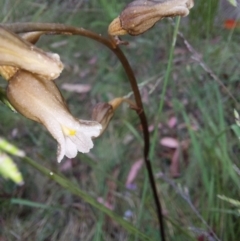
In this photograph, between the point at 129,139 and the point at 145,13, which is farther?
Result: the point at 129,139

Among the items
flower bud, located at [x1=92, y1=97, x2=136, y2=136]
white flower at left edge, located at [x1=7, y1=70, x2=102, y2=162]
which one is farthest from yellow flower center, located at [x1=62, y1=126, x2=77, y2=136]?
flower bud, located at [x1=92, y1=97, x2=136, y2=136]

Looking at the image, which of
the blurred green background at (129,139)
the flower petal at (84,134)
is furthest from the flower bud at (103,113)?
the blurred green background at (129,139)

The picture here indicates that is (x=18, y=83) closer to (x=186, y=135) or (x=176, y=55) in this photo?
(x=186, y=135)

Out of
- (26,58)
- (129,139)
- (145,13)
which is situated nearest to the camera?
(26,58)

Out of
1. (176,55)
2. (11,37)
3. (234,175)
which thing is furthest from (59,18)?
(11,37)

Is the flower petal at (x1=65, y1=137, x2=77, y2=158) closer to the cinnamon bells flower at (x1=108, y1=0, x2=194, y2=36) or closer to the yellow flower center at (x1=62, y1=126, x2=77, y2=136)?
the yellow flower center at (x1=62, y1=126, x2=77, y2=136)

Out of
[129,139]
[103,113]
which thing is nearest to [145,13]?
[103,113]

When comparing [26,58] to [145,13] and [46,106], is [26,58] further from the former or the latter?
[145,13]
